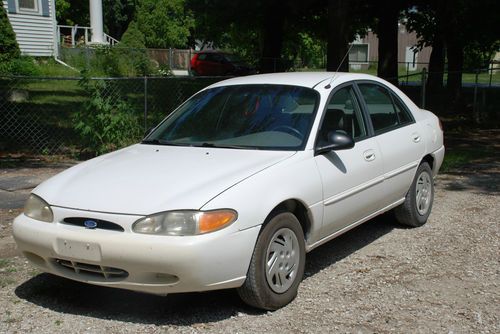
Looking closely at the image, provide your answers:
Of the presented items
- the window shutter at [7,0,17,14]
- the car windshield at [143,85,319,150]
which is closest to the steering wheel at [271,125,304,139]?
the car windshield at [143,85,319,150]

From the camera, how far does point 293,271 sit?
448 centimetres

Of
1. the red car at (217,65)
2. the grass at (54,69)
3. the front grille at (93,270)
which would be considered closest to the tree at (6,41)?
the grass at (54,69)

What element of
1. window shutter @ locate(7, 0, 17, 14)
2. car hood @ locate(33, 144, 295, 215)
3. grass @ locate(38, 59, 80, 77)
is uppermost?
window shutter @ locate(7, 0, 17, 14)

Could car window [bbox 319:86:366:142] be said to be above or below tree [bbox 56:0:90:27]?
below

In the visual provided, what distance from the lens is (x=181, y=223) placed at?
152 inches

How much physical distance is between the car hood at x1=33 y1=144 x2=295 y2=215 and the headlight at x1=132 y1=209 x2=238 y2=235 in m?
0.04

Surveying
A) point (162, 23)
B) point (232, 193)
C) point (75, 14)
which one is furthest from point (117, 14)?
point (232, 193)

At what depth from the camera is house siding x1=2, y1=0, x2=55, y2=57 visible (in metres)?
24.6

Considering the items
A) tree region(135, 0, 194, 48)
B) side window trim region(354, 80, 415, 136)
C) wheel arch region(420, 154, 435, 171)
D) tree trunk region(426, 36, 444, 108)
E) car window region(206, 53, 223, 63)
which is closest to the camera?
side window trim region(354, 80, 415, 136)

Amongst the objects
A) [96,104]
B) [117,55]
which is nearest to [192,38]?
[117,55]

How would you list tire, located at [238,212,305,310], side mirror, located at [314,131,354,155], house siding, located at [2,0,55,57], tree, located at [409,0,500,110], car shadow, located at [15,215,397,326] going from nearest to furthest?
1. tire, located at [238,212,305,310]
2. car shadow, located at [15,215,397,326]
3. side mirror, located at [314,131,354,155]
4. tree, located at [409,0,500,110]
5. house siding, located at [2,0,55,57]

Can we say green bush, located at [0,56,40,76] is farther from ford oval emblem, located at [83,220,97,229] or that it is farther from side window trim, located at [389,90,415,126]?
ford oval emblem, located at [83,220,97,229]

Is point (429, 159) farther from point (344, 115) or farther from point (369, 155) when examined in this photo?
point (344, 115)

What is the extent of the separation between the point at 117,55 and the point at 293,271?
20750mm
